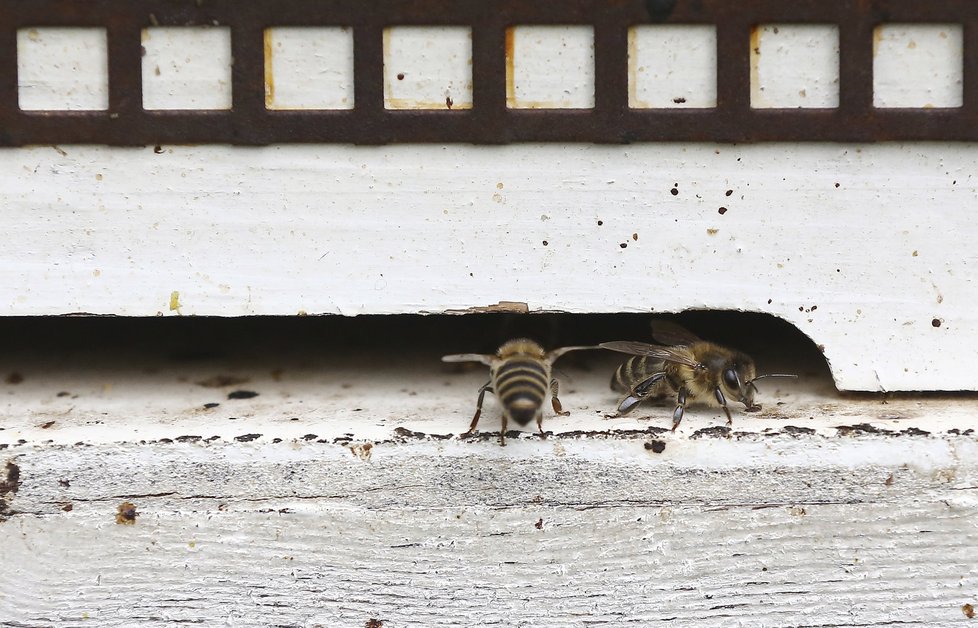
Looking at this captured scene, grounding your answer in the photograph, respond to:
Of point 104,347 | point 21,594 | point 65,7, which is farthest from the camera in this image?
point 104,347

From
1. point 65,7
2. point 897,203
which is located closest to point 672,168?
point 897,203

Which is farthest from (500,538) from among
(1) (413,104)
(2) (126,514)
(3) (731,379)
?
(1) (413,104)

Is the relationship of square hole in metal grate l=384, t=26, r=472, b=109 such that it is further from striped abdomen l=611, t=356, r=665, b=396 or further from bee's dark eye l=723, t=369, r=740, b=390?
bee's dark eye l=723, t=369, r=740, b=390

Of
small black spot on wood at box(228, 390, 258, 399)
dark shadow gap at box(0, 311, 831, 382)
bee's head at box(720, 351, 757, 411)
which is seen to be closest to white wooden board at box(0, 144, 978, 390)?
bee's head at box(720, 351, 757, 411)

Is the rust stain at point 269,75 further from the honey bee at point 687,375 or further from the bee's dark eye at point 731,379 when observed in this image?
the bee's dark eye at point 731,379

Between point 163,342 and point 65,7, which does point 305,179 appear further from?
point 163,342

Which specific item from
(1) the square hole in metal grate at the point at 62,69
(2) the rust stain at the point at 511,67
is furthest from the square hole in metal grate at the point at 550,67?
(1) the square hole in metal grate at the point at 62,69

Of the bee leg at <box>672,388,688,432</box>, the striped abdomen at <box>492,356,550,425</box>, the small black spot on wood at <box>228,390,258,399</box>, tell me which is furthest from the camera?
the small black spot on wood at <box>228,390,258,399</box>
